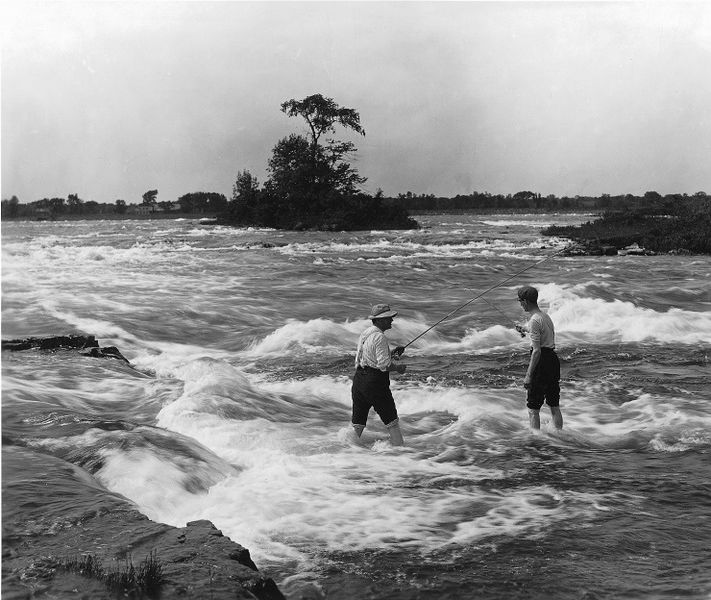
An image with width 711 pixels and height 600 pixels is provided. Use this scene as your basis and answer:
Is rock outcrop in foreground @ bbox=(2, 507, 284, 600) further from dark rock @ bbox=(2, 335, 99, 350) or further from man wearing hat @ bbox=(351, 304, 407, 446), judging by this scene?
dark rock @ bbox=(2, 335, 99, 350)

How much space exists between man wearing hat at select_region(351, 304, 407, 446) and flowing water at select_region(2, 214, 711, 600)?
1.44ft

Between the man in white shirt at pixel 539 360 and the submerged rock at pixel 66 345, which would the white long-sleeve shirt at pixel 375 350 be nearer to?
the man in white shirt at pixel 539 360

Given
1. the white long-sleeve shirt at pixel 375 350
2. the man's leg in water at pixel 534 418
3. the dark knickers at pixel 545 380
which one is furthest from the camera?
the man's leg in water at pixel 534 418

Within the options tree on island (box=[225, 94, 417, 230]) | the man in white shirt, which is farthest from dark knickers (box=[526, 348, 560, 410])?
tree on island (box=[225, 94, 417, 230])

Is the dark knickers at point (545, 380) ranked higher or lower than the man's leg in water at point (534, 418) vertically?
higher

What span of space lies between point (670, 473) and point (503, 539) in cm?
269

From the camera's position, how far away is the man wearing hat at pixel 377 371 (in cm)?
836

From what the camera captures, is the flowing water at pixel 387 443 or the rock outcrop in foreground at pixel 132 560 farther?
the flowing water at pixel 387 443

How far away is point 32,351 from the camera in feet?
41.9

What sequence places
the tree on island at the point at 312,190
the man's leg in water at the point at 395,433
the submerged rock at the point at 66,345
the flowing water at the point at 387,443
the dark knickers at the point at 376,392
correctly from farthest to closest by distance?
the tree on island at the point at 312,190 → the submerged rock at the point at 66,345 → the man's leg in water at the point at 395,433 → the dark knickers at the point at 376,392 → the flowing water at the point at 387,443

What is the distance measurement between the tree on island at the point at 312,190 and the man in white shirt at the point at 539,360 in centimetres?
5482

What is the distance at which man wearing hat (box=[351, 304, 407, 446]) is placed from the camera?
27.4ft

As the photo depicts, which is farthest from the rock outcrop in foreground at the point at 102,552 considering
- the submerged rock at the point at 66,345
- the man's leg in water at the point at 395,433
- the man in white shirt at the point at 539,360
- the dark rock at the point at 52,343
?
the dark rock at the point at 52,343

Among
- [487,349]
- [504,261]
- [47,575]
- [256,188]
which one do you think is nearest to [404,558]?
[47,575]
